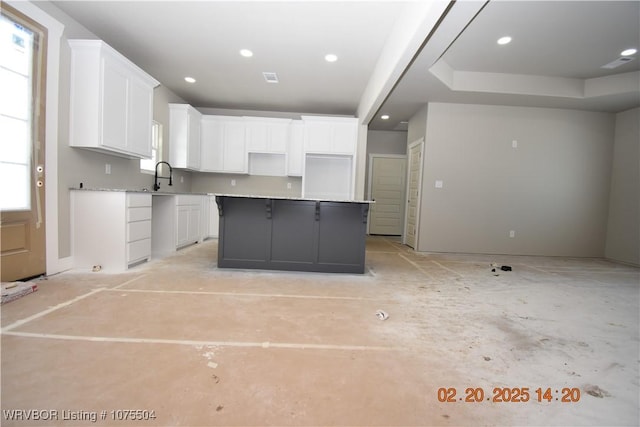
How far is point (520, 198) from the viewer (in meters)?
5.62

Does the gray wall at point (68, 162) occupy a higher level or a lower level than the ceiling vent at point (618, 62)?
lower

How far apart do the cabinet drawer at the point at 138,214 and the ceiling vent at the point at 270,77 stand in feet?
9.14

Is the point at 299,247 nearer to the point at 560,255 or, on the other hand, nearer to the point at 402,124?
the point at 402,124

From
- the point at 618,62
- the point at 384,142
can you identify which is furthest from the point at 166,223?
the point at 618,62

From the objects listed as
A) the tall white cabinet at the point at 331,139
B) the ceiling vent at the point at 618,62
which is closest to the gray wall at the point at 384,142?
the tall white cabinet at the point at 331,139

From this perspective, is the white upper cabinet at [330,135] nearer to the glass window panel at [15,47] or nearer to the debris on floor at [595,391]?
the glass window panel at [15,47]

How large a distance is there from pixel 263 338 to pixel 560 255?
6.37 m

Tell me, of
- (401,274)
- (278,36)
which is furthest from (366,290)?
(278,36)

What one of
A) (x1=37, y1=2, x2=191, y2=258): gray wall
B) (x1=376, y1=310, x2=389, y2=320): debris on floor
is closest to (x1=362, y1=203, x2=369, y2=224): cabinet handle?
(x1=376, y1=310, x2=389, y2=320): debris on floor

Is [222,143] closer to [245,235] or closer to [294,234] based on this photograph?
[245,235]

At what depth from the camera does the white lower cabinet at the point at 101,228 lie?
3324mm

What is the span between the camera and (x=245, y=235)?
3.78 metres

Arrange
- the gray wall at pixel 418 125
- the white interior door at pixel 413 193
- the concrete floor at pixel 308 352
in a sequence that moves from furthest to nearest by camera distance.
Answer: the white interior door at pixel 413 193, the gray wall at pixel 418 125, the concrete floor at pixel 308 352

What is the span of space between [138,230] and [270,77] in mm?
A: 3166
